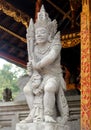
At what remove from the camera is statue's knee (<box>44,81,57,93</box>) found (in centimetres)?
627

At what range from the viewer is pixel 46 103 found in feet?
20.6

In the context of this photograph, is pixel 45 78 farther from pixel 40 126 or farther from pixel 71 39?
pixel 71 39

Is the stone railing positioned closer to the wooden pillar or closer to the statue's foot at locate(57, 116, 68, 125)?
the wooden pillar

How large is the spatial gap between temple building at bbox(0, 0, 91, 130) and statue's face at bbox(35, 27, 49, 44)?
2.04 metres

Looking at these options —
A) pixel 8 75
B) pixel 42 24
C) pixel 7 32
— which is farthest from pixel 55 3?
pixel 8 75

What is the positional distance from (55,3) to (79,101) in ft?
14.6

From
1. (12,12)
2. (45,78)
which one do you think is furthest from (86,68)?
(12,12)

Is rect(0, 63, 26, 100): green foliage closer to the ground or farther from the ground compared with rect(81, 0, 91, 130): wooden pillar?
farther from the ground

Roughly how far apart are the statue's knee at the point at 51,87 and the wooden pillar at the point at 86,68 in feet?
6.13

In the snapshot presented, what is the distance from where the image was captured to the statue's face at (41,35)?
21.7ft

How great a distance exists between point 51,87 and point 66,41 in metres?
5.00

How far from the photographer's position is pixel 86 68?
8.66m

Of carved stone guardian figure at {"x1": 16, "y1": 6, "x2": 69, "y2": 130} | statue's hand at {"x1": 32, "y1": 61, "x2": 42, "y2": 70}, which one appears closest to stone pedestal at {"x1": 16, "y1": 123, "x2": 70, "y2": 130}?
carved stone guardian figure at {"x1": 16, "y1": 6, "x2": 69, "y2": 130}

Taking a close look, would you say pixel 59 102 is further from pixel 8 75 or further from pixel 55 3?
pixel 8 75
